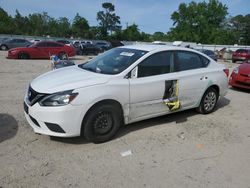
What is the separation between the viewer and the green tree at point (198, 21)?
7288 centimetres

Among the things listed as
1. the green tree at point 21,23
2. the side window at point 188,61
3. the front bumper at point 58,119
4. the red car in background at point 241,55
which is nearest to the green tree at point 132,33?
the green tree at point 21,23

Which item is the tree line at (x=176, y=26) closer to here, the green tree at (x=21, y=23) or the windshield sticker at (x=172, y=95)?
the green tree at (x=21, y=23)

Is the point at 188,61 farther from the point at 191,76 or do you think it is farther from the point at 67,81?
the point at 67,81

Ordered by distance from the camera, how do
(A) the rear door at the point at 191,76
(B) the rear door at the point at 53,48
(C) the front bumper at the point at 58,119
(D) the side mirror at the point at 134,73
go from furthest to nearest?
1. (B) the rear door at the point at 53,48
2. (A) the rear door at the point at 191,76
3. (D) the side mirror at the point at 134,73
4. (C) the front bumper at the point at 58,119

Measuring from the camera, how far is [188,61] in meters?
5.66

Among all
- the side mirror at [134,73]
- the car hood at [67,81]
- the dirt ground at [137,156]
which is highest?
the side mirror at [134,73]

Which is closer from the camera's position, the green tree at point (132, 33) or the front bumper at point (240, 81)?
the front bumper at point (240, 81)

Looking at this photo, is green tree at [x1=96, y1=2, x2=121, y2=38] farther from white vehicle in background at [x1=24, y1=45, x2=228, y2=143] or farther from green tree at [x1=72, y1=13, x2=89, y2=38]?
white vehicle in background at [x1=24, y1=45, x2=228, y2=143]

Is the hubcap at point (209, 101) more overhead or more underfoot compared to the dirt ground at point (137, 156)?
more overhead

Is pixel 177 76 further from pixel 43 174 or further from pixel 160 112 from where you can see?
pixel 43 174

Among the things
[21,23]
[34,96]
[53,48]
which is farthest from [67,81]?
[21,23]

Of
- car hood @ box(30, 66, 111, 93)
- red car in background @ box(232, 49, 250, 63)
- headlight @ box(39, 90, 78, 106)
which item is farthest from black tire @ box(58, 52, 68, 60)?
red car in background @ box(232, 49, 250, 63)

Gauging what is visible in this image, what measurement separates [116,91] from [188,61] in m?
2.14

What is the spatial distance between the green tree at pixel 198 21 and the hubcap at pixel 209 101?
227ft
